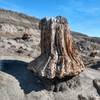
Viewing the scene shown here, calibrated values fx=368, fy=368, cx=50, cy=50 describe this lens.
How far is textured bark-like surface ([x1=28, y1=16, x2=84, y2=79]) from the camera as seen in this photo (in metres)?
19.7

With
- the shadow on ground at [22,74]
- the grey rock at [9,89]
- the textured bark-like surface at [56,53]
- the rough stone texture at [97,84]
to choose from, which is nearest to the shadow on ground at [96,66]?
the rough stone texture at [97,84]

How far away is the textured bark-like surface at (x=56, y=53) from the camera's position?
64.7 ft

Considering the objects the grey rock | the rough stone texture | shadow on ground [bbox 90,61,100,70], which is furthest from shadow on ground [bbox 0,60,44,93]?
shadow on ground [bbox 90,61,100,70]

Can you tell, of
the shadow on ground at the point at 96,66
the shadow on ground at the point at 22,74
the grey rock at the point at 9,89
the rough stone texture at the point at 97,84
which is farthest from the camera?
the shadow on ground at the point at 96,66

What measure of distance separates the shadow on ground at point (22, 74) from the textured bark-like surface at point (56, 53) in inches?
20.7

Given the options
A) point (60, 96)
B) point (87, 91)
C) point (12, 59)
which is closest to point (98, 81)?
point (87, 91)

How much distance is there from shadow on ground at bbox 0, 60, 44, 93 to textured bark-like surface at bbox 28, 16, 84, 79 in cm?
52

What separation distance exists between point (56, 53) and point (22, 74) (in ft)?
7.52

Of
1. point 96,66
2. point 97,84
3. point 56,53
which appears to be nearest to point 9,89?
point 56,53

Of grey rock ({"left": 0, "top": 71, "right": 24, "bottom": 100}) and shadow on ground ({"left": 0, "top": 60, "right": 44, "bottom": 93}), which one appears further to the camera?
shadow on ground ({"left": 0, "top": 60, "right": 44, "bottom": 93})

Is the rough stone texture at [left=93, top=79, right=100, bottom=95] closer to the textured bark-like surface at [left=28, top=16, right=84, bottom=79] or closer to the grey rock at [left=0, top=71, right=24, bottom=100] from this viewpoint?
the textured bark-like surface at [left=28, top=16, right=84, bottom=79]

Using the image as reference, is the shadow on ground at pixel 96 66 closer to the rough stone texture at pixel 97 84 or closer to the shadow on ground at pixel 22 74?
the rough stone texture at pixel 97 84

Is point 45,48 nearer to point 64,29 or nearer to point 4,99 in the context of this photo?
point 64,29

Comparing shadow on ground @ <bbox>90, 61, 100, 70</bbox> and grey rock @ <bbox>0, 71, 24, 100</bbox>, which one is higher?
shadow on ground @ <bbox>90, 61, 100, 70</bbox>
